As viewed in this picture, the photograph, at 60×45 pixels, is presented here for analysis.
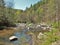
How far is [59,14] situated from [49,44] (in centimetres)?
1337

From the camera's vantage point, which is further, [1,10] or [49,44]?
[1,10]

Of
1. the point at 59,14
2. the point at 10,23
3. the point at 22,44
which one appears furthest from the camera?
the point at 10,23

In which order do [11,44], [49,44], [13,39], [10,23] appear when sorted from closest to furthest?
[49,44] → [11,44] → [13,39] → [10,23]

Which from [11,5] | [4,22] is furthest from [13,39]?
[11,5]

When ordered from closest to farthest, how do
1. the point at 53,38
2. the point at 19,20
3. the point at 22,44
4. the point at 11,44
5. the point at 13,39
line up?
1. the point at 53,38
2. the point at 22,44
3. the point at 11,44
4. the point at 13,39
5. the point at 19,20

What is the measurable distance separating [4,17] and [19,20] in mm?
42650

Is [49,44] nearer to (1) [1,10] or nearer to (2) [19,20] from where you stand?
(1) [1,10]

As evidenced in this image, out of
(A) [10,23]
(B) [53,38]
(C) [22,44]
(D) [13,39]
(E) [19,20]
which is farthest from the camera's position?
(E) [19,20]

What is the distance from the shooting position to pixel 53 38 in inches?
533

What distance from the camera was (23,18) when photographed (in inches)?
3570

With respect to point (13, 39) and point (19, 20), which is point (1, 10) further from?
point (19, 20)

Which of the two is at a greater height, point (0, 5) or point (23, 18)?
point (0, 5)

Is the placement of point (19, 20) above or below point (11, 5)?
below

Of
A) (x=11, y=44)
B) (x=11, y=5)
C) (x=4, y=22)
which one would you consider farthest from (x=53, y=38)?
(x=11, y=5)
